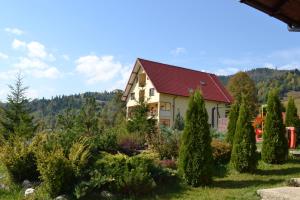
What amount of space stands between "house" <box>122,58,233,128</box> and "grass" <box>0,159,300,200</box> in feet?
99.6

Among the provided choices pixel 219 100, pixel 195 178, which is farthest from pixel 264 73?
pixel 195 178

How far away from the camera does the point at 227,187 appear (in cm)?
1020

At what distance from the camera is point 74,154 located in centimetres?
968

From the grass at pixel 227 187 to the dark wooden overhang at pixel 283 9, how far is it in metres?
3.89

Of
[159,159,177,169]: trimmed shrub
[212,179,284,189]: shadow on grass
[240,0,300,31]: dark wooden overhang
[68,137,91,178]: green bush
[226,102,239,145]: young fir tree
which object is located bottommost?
[212,179,284,189]: shadow on grass

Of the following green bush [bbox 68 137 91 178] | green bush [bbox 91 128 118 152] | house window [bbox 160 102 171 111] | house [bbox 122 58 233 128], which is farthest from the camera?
house window [bbox 160 102 171 111]

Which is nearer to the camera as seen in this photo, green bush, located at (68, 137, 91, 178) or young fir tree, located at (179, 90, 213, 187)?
green bush, located at (68, 137, 91, 178)

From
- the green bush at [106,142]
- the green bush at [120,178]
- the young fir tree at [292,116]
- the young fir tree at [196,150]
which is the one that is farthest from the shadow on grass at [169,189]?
the young fir tree at [292,116]

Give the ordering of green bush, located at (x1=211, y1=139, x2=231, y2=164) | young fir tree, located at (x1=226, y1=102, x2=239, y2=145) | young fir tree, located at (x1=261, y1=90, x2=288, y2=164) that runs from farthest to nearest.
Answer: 1. young fir tree, located at (x1=226, y1=102, x2=239, y2=145)
2. green bush, located at (x1=211, y1=139, x2=231, y2=164)
3. young fir tree, located at (x1=261, y1=90, x2=288, y2=164)

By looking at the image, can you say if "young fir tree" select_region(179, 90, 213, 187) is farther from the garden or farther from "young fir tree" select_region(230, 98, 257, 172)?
"young fir tree" select_region(230, 98, 257, 172)

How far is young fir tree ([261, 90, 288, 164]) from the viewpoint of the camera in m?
13.5

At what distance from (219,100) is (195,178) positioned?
1526 inches

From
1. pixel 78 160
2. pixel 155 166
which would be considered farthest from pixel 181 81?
pixel 78 160

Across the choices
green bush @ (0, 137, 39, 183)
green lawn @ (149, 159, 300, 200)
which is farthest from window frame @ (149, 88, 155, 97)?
green bush @ (0, 137, 39, 183)
